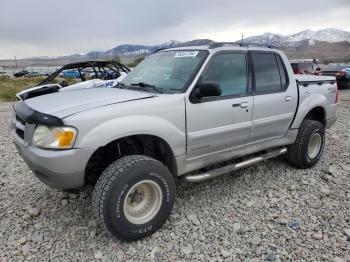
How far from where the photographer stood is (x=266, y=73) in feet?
13.4

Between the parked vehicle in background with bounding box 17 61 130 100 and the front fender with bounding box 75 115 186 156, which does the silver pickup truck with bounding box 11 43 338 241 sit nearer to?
the front fender with bounding box 75 115 186 156

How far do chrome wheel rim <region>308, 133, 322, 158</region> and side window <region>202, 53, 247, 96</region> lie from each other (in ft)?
5.86

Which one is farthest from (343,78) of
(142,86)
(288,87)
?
(142,86)

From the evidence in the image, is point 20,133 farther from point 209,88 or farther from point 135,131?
point 209,88

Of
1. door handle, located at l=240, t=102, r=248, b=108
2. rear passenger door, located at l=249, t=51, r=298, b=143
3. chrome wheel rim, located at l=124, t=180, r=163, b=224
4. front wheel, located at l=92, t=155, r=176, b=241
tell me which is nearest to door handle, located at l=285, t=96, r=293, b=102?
rear passenger door, located at l=249, t=51, r=298, b=143

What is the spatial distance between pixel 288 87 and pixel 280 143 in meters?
0.79

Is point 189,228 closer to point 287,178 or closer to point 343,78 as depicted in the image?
point 287,178

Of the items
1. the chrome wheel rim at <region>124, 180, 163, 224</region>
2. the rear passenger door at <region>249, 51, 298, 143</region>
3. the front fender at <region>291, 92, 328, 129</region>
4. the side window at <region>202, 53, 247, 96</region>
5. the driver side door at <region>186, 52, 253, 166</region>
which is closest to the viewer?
the chrome wheel rim at <region>124, 180, 163, 224</region>

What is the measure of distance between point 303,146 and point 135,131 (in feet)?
9.26

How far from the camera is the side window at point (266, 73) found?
3.94 m

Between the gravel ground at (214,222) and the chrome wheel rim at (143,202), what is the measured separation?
23 cm

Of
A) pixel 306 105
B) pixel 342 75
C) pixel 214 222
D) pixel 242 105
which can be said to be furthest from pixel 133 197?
pixel 342 75

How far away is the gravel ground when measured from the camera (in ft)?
9.28

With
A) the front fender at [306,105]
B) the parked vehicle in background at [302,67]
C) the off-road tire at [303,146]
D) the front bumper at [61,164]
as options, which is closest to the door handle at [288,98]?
the front fender at [306,105]
